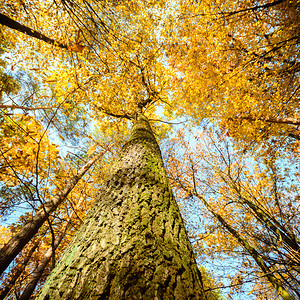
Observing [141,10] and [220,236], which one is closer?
[141,10]

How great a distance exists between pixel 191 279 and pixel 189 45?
859cm

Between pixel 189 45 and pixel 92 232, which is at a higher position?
pixel 189 45

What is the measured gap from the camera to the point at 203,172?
655cm

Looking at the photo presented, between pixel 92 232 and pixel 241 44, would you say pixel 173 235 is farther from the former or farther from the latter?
pixel 241 44

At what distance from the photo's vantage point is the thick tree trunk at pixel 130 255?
70 centimetres

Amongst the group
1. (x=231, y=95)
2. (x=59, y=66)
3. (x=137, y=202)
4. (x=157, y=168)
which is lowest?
(x=137, y=202)

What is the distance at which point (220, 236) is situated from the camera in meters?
7.07

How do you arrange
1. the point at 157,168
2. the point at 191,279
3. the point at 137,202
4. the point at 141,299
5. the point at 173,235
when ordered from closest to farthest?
the point at 141,299
the point at 191,279
the point at 173,235
the point at 137,202
the point at 157,168

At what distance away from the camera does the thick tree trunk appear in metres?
0.70

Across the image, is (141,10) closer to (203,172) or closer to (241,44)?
(241,44)

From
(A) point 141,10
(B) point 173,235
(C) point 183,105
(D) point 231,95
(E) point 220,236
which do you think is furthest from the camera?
(C) point 183,105

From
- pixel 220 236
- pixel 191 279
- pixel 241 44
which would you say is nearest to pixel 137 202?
pixel 191 279

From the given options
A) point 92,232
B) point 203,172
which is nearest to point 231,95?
point 203,172

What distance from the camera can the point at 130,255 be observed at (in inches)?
32.7
